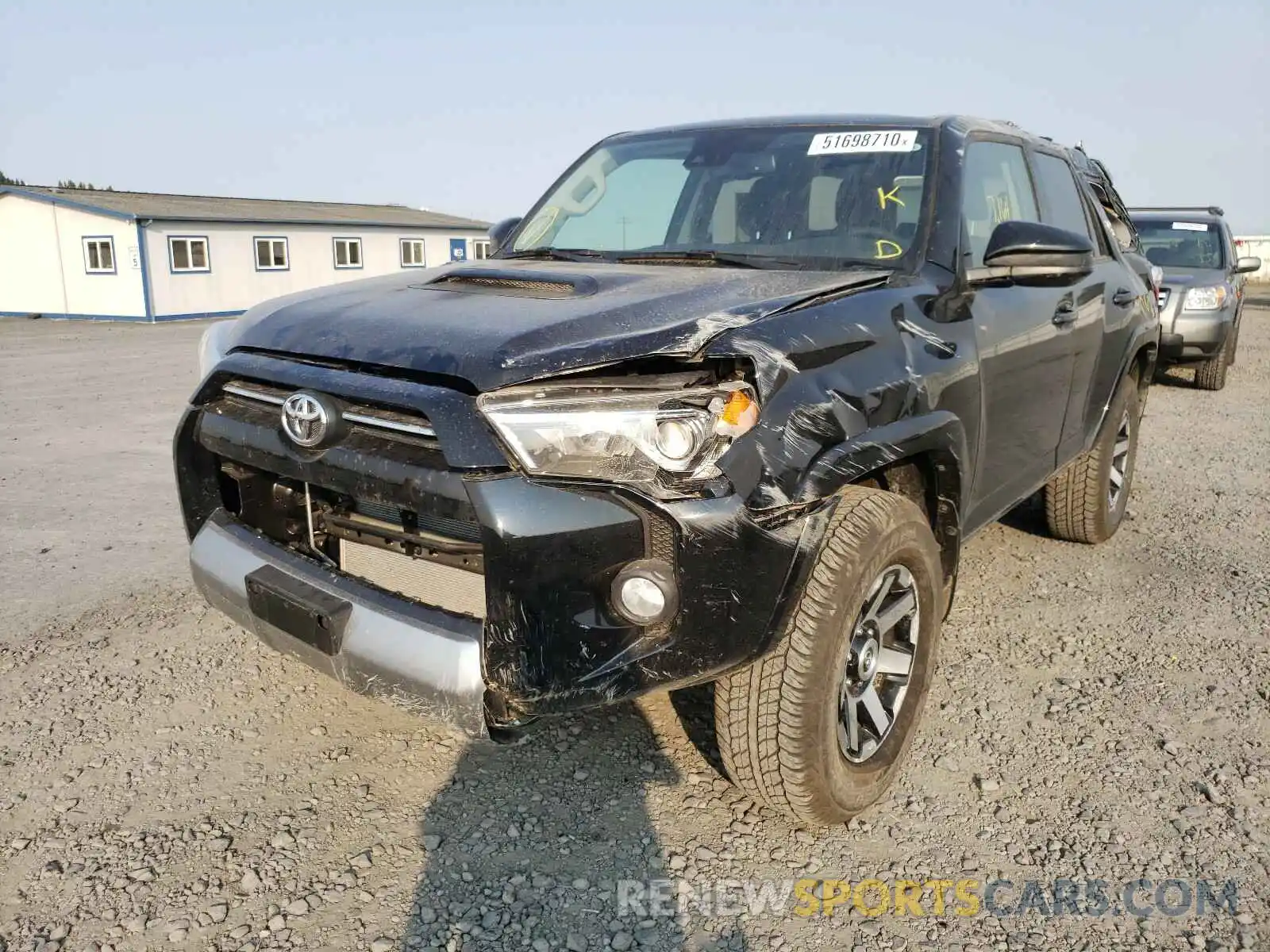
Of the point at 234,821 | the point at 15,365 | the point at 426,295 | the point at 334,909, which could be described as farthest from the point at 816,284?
the point at 15,365

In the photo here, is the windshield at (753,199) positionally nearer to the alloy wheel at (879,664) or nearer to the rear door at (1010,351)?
the rear door at (1010,351)

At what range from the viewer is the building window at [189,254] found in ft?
83.7

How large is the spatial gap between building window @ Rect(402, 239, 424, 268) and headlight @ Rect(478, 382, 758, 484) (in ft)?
101

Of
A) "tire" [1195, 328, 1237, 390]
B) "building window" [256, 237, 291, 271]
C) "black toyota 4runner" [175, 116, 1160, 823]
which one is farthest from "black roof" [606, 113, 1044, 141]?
"building window" [256, 237, 291, 271]

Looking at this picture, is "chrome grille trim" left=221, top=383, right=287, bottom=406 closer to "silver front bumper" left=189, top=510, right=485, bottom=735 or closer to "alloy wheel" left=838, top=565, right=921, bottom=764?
"silver front bumper" left=189, top=510, right=485, bottom=735

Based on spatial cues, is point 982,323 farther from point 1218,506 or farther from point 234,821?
point 1218,506

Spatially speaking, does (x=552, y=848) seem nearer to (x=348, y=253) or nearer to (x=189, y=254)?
(x=189, y=254)

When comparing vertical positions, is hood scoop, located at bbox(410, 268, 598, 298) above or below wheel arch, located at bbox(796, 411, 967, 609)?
above

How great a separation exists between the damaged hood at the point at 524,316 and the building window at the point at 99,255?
85.5 ft

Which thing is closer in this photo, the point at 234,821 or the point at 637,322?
the point at 637,322

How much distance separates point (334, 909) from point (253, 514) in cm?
116

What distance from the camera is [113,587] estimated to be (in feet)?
14.4

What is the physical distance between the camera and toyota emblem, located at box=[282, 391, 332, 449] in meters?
2.37

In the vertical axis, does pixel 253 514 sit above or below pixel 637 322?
below
